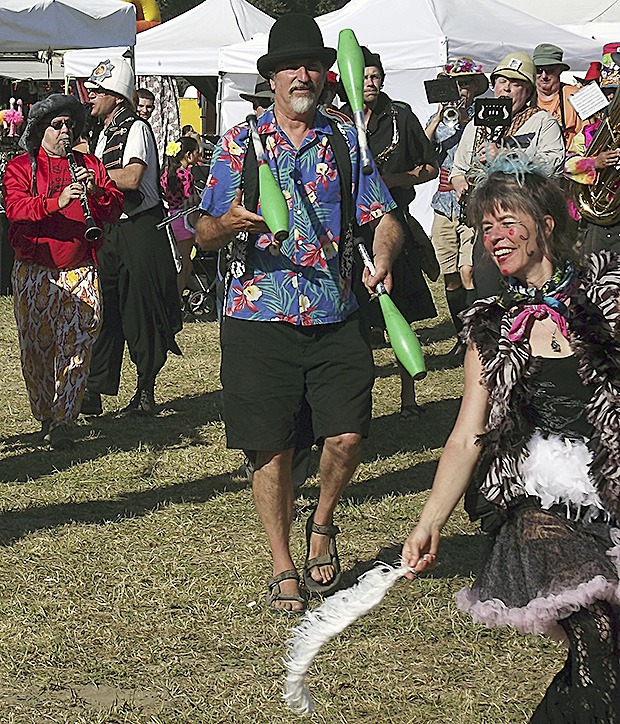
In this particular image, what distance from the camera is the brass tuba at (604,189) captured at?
6.53 meters

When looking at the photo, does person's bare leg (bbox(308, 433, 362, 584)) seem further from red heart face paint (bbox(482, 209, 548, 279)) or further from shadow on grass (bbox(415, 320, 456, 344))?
shadow on grass (bbox(415, 320, 456, 344))

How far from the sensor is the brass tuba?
653 cm

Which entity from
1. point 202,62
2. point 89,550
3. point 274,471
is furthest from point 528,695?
point 202,62

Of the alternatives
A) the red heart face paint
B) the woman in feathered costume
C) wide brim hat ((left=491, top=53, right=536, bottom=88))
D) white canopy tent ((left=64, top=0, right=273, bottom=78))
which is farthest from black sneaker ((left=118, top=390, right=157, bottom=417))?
white canopy tent ((left=64, top=0, right=273, bottom=78))

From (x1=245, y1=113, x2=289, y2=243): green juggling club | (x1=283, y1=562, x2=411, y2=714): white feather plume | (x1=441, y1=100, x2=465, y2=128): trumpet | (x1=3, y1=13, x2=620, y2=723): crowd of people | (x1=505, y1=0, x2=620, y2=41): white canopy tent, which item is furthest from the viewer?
(x1=505, y1=0, x2=620, y2=41): white canopy tent

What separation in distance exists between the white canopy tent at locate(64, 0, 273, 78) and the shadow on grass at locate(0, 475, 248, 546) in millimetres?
9992

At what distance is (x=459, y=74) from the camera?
9578 mm

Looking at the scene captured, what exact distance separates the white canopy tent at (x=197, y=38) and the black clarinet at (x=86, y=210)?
29.3 feet

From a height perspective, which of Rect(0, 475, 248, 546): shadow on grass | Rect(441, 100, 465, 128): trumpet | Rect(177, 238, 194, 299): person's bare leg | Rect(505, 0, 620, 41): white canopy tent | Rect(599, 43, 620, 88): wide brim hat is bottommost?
Rect(0, 475, 248, 546): shadow on grass

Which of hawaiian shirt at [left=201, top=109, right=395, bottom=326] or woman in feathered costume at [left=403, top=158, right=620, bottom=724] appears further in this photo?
hawaiian shirt at [left=201, top=109, right=395, bottom=326]

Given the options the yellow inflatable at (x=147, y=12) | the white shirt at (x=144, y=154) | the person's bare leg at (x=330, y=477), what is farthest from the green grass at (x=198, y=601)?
the yellow inflatable at (x=147, y=12)

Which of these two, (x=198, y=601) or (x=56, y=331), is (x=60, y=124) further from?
(x=198, y=601)

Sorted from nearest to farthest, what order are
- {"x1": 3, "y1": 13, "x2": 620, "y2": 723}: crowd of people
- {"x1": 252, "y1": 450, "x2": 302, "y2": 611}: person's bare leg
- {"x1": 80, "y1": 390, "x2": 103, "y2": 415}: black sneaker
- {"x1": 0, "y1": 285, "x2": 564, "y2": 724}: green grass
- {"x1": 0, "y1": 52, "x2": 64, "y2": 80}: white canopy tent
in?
{"x1": 3, "y1": 13, "x2": 620, "y2": 723}: crowd of people, {"x1": 0, "y1": 285, "x2": 564, "y2": 724}: green grass, {"x1": 252, "y1": 450, "x2": 302, "y2": 611}: person's bare leg, {"x1": 80, "y1": 390, "x2": 103, "y2": 415}: black sneaker, {"x1": 0, "y1": 52, "x2": 64, "y2": 80}: white canopy tent

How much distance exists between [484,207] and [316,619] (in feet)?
3.91
